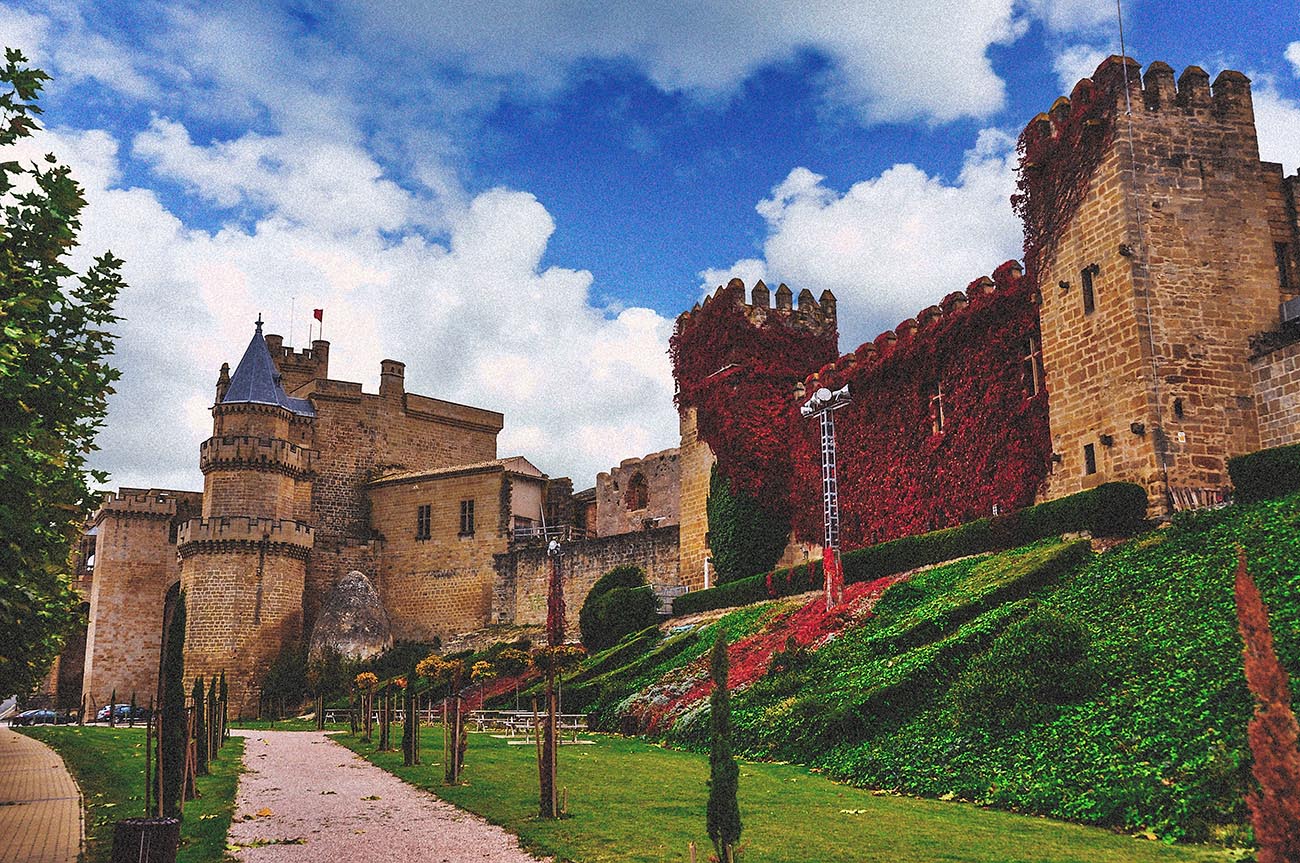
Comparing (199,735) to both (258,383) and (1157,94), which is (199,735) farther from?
(258,383)

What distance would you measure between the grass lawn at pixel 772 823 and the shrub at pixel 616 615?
1688 cm

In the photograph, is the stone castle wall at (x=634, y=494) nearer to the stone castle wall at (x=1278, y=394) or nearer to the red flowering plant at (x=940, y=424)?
the red flowering plant at (x=940, y=424)

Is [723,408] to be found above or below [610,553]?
above

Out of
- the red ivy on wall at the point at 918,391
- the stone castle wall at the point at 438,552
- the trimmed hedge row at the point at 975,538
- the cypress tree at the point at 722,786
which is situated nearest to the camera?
the cypress tree at the point at 722,786

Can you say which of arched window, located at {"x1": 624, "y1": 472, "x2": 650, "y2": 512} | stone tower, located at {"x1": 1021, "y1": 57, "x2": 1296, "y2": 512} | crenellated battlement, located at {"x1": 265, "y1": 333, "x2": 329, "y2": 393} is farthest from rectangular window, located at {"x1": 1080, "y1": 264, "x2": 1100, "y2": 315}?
crenellated battlement, located at {"x1": 265, "y1": 333, "x2": 329, "y2": 393}

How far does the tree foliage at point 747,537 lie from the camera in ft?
107

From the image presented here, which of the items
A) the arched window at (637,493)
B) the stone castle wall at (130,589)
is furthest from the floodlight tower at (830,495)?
the stone castle wall at (130,589)

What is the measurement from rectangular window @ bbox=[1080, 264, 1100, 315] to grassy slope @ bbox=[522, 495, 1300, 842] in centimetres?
514

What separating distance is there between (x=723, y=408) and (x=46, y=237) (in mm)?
24665

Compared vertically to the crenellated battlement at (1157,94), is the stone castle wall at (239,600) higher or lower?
lower

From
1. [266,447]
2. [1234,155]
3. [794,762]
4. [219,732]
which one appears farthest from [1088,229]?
[266,447]

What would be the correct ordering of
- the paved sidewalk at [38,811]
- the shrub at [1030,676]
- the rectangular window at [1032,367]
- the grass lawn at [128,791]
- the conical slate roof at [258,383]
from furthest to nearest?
the conical slate roof at [258,383] < the rectangular window at [1032,367] < the shrub at [1030,676] < the grass lawn at [128,791] < the paved sidewalk at [38,811]

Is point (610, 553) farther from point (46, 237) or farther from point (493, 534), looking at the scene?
point (46, 237)

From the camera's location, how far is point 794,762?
1605 centimetres
